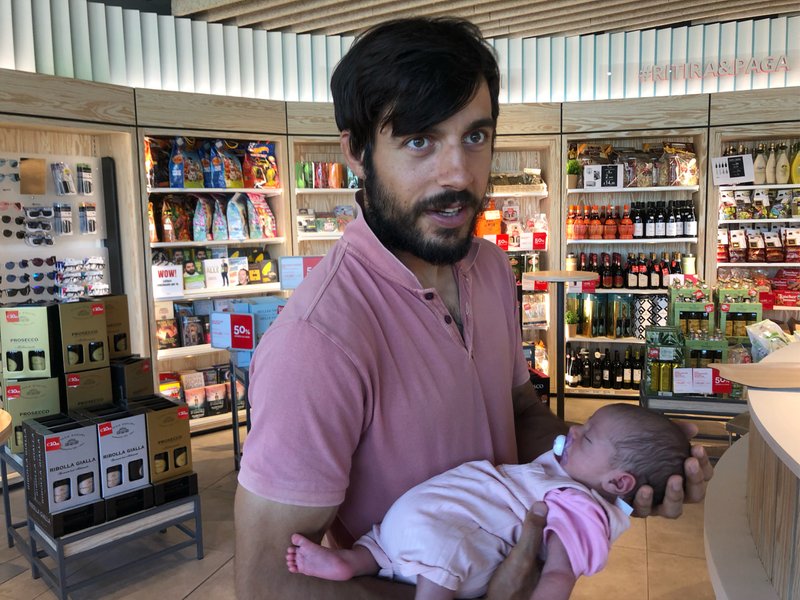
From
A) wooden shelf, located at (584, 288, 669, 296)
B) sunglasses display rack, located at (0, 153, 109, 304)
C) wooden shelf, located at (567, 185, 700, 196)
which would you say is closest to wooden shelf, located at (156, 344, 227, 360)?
sunglasses display rack, located at (0, 153, 109, 304)

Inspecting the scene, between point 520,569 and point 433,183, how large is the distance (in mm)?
687

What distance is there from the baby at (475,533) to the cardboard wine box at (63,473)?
247 centimetres

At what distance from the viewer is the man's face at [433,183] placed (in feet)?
3.89

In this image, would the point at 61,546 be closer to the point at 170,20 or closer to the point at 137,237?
the point at 137,237

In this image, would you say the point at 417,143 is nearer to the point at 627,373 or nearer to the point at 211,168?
the point at 211,168

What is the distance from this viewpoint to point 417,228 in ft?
3.99

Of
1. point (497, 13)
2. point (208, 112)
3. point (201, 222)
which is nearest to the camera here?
point (208, 112)

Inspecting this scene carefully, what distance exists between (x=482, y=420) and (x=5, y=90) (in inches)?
176

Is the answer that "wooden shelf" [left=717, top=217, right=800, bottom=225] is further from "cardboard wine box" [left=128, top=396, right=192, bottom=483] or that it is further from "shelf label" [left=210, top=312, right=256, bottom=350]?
"cardboard wine box" [left=128, top=396, right=192, bottom=483]

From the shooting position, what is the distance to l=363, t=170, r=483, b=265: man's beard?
1203mm

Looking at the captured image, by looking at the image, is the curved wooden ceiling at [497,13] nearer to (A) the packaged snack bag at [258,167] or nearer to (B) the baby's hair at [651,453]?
(A) the packaged snack bag at [258,167]

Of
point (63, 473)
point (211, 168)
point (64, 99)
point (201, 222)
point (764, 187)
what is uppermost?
point (64, 99)

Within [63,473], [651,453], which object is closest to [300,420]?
[651,453]

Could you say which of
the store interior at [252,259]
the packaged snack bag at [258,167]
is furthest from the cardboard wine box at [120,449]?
the packaged snack bag at [258,167]
